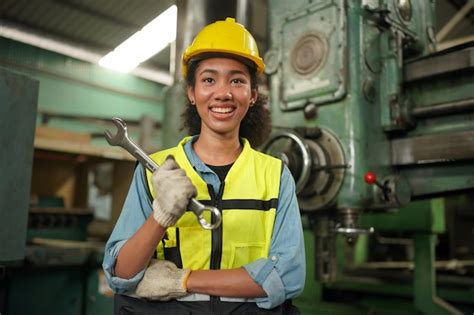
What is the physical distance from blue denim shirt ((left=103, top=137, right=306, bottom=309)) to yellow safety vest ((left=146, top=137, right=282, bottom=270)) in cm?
2

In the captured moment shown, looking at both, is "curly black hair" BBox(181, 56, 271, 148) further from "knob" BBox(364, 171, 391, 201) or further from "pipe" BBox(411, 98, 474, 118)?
"pipe" BBox(411, 98, 474, 118)

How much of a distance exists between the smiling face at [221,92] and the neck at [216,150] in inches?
1.3

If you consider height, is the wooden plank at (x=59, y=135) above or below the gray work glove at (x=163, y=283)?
above

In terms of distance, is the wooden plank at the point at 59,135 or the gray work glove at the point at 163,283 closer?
the gray work glove at the point at 163,283

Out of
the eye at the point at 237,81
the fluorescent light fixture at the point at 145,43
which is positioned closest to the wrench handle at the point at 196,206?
the eye at the point at 237,81

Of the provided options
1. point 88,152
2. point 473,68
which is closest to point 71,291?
point 88,152

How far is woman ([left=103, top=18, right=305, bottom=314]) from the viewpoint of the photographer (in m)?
0.71

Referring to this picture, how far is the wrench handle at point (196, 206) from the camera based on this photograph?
0.64m

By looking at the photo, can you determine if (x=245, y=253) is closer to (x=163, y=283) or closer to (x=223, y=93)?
(x=163, y=283)

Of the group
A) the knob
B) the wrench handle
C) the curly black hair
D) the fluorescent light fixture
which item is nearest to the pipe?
the knob

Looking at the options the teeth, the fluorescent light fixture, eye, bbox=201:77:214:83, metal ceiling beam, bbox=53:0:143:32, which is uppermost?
the fluorescent light fixture

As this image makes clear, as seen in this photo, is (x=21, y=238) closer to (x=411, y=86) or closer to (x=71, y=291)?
(x=71, y=291)

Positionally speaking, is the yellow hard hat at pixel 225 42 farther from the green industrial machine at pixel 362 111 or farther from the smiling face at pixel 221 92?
the green industrial machine at pixel 362 111

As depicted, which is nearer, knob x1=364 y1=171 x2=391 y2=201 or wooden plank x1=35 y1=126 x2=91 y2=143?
knob x1=364 y1=171 x2=391 y2=201
